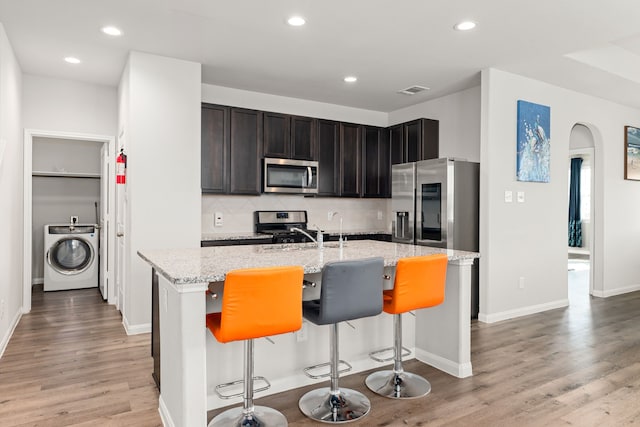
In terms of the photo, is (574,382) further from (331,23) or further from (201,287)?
(331,23)

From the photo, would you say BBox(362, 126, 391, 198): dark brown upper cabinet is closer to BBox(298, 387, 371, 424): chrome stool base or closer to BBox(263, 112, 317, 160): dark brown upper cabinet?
BBox(263, 112, 317, 160): dark brown upper cabinet

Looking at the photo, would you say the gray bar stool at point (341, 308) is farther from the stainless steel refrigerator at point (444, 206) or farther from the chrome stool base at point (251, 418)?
the stainless steel refrigerator at point (444, 206)

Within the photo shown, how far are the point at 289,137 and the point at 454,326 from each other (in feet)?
10.4

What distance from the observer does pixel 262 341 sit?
8.54ft

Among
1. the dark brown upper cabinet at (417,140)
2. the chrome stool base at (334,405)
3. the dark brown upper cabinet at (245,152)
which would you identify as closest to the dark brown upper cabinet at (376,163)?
the dark brown upper cabinet at (417,140)

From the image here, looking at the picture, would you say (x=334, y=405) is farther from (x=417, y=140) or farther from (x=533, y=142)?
(x=417, y=140)

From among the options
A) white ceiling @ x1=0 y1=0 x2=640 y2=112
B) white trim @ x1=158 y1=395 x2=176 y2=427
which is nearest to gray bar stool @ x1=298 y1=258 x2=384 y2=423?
white trim @ x1=158 y1=395 x2=176 y2=427

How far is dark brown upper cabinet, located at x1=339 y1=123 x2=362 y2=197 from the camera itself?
18.6ft

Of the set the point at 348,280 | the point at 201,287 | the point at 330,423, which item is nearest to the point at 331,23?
the point at 348,280

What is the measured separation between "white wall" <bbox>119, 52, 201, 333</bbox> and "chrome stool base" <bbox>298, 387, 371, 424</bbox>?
214 cm

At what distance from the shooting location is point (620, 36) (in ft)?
11.3

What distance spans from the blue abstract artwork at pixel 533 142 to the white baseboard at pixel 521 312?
1410mm

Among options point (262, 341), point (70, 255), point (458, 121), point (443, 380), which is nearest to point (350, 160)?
point (458, 121)

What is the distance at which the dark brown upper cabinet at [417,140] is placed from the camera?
5422 mm
